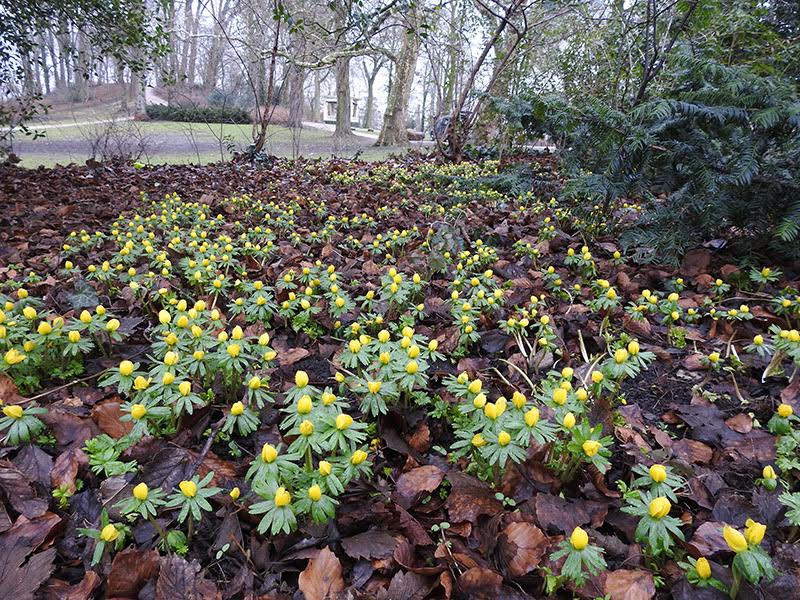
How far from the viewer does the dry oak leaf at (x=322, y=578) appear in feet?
3.44

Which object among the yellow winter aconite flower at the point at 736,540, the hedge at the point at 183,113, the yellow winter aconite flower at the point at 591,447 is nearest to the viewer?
the yellow winter aconite flower at the point at 736,540

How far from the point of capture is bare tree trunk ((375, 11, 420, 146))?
47.8 feet

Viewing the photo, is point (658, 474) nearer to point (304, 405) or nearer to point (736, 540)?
point (736, 540)

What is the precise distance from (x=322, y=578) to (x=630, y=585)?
705 mm

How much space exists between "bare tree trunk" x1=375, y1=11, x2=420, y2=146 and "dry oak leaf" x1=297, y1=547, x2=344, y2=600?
14614mm

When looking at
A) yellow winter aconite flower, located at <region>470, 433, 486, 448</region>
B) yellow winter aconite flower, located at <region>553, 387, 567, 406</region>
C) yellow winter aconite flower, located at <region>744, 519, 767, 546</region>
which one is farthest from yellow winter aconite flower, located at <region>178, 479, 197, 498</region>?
yellow winter aconite flower, located at <region>744, 519, 767, 546</region>

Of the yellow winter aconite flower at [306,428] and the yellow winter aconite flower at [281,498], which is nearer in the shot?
the yellow winter aconite flower at [281,498]

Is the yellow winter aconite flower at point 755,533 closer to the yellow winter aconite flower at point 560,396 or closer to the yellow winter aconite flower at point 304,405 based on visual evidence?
the yellow winter aconite flower at point 560,396

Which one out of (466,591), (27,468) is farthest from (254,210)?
(466,591)

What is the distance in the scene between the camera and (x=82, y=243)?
303 centimetres

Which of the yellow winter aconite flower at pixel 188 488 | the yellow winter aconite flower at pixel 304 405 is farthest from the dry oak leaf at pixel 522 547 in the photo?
the yellow winter aconite flower at pixel 188 488

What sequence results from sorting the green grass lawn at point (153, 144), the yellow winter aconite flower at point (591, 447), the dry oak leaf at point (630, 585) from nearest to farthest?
1. the dry oak leaf at point (630, 585)
2. the yellow winter aconite flower at point (591, 447)
3. the green grass lawn at point (153, 144)

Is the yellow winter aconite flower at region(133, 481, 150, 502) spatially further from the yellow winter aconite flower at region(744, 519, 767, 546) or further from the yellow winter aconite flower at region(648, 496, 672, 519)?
the yellow winter aconite flower at region(744, 519, 767, 546)

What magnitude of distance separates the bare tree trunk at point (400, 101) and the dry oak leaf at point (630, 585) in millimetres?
14661
